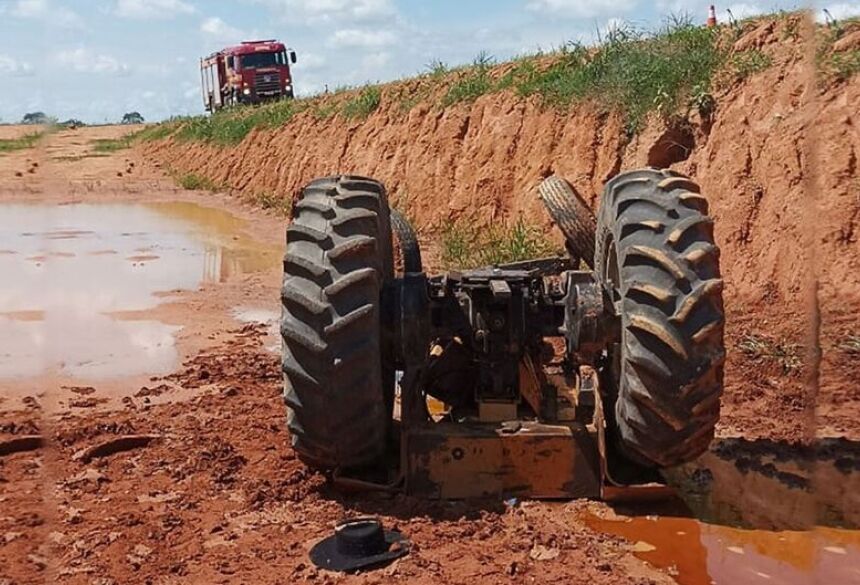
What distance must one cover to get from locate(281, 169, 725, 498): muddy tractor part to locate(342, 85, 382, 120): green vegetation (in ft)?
54.7

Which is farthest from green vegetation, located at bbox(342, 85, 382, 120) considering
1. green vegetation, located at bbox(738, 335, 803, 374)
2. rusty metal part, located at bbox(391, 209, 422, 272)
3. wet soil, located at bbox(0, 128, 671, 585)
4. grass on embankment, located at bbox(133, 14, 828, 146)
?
rusty metal part, located at bbox(391, 209, 422, 272)

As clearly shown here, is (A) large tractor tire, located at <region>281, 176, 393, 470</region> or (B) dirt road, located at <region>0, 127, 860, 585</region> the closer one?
(B) dirt road, located at <region>0, 127, 860, 585</region>

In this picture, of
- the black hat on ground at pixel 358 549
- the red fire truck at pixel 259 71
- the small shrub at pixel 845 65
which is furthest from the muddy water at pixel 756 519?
the red fire truck at pixel 259 71

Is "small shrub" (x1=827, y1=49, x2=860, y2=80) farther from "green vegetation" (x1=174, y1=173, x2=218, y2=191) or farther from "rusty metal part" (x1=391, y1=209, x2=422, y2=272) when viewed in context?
"green vegetation" (x1=174, y1=173, x2=218, y2=191)

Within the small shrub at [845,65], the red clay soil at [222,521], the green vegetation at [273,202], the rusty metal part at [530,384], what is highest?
the small shrub at [845,65]

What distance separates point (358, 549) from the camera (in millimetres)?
4141

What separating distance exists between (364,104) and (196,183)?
7.89 metres

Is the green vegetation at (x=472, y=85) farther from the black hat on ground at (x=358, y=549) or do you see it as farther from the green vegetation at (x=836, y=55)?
the black hat on ground at (x=358, y=549)

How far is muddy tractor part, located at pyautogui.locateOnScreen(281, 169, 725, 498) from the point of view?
14.2 feet

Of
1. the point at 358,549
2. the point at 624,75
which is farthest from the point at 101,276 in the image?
the point at 358,549

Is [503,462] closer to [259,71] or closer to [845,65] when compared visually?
[845,65]

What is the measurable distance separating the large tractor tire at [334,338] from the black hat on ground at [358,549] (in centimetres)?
44

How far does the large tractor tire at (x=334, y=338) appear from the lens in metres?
4.34

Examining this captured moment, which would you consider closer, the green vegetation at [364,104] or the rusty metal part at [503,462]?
the rusty metal part at [503,462]
